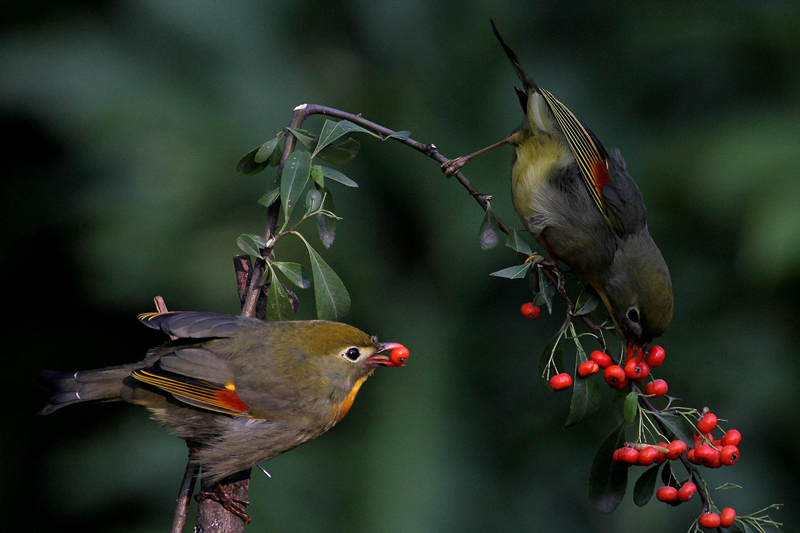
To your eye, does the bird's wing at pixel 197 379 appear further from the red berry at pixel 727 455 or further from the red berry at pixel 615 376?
Answer: the red berry at pixel 727 455

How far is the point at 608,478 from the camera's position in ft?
6.45

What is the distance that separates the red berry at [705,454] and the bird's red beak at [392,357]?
77cm

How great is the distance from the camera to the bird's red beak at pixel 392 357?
197 cm

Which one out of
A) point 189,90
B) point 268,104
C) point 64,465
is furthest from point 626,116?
point 64,465

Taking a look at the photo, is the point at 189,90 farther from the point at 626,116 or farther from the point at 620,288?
the point at 620,288

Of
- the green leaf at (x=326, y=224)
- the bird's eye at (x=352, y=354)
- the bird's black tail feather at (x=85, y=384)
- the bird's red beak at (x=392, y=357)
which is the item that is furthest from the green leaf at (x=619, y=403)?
the bird's black tail feather at (x=85, y=384)

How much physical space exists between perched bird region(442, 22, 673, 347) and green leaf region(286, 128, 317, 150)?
424 millimetres

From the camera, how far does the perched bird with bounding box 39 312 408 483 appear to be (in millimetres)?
1850

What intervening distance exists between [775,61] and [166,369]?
11.8 ft

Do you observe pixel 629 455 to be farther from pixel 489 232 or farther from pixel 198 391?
→ pixel 198 391

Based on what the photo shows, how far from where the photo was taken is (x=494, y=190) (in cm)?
397

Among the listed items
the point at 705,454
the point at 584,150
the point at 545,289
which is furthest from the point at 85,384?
the point at 584,150

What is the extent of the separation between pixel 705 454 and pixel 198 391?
49.9 inches

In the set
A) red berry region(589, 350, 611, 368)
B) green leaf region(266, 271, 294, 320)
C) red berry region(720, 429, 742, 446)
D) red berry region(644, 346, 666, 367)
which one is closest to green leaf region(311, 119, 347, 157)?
green leaf region(266, 271, 294, 320)
